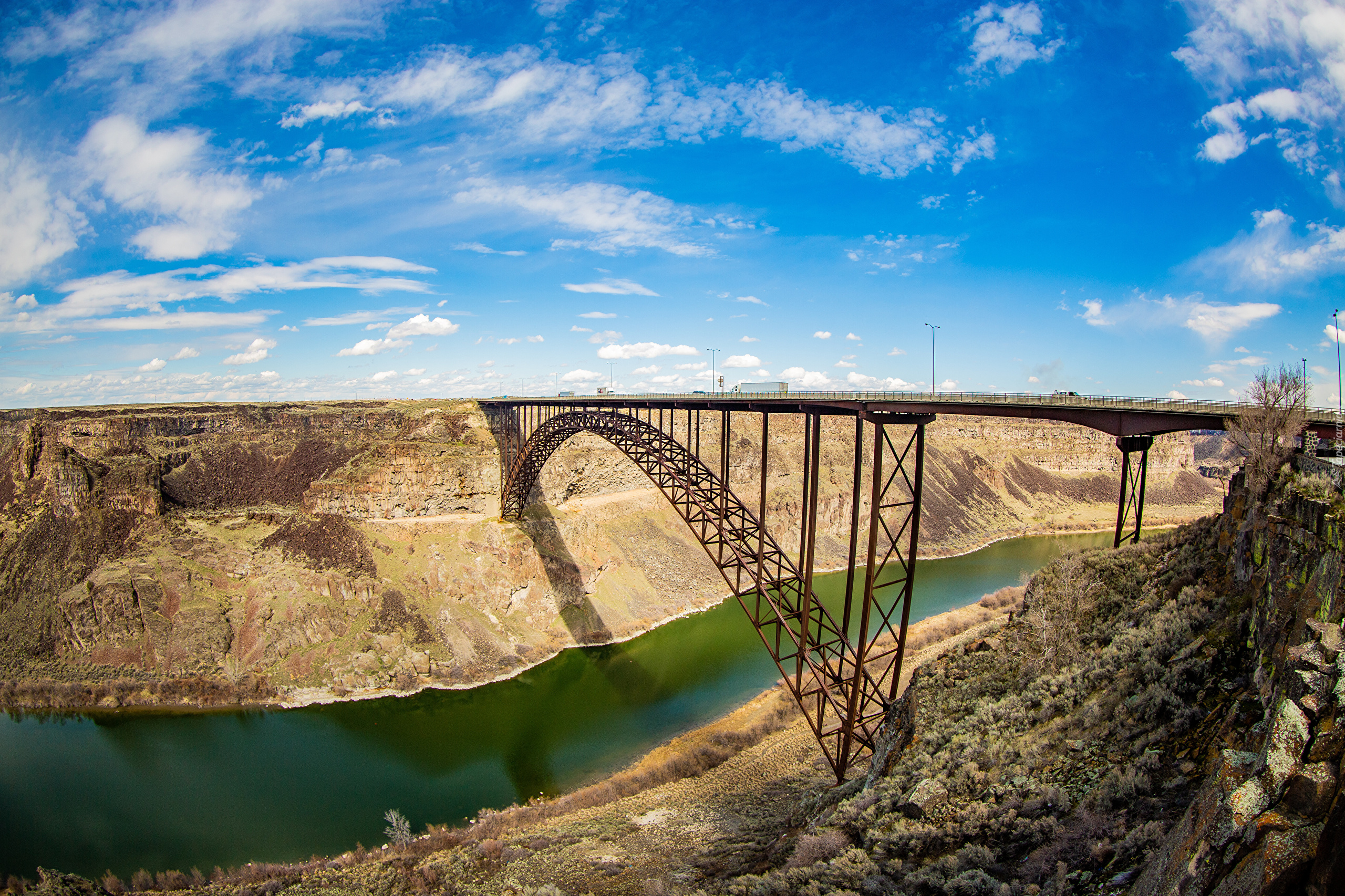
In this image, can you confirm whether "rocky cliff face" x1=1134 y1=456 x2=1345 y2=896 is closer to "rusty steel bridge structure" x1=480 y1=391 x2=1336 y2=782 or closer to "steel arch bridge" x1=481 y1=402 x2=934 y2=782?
"rusty steel bridge structure" x1=480 y1=391 x2=1336 y2=782

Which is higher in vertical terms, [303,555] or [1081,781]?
[1081,781]

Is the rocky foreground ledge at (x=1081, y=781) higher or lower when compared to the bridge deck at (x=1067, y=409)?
lower

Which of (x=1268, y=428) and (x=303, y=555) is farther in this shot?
(x=303, y=555)


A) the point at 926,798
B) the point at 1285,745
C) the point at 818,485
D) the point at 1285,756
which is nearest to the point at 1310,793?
the point at 1285,756

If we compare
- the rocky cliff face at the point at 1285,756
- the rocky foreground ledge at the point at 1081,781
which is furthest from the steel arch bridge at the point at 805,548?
the rocky cliff face at the point at 1285,756

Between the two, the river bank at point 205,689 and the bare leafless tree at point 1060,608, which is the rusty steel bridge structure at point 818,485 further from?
the river bank at point 205,689

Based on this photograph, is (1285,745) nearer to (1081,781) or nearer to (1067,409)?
(1081,781)
